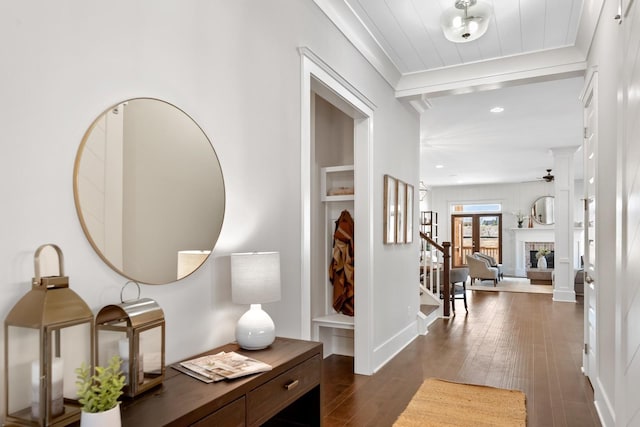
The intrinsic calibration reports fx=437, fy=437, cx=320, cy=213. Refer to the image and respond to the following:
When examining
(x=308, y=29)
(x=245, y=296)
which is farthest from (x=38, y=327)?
(x=308, y=29)

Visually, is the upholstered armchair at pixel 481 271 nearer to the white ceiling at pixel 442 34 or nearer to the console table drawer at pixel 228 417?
the white ceiling at pixel 442 34

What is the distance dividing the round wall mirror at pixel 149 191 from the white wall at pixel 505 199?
13012 mm

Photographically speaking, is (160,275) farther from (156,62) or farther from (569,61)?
(569,61)

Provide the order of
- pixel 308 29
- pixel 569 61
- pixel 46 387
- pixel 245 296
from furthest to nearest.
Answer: pixel 569 61 < pixel 308 29 < pixel 245 296 < pixel 46 387

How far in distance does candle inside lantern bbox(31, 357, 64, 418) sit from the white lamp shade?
801 millimetres

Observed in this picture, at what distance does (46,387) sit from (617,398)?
8.49ft

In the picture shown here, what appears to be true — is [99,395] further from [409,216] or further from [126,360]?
[409,216]

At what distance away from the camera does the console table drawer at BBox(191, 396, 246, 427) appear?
4.31 ft

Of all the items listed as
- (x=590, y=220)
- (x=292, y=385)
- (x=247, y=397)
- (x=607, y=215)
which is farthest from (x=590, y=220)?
(x=247, y=397)

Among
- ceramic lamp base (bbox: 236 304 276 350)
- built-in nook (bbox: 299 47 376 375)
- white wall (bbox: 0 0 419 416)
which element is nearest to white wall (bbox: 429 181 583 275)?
built-in nook (bbox: 299 47 376 375)

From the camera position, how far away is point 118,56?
1.53 m

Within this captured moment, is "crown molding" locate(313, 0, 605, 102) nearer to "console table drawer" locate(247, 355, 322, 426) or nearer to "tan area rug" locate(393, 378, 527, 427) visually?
"console table drawer" locate(247, 355, 322, 426)

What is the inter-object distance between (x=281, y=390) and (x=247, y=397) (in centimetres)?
23

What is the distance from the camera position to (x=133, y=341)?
1373mm
